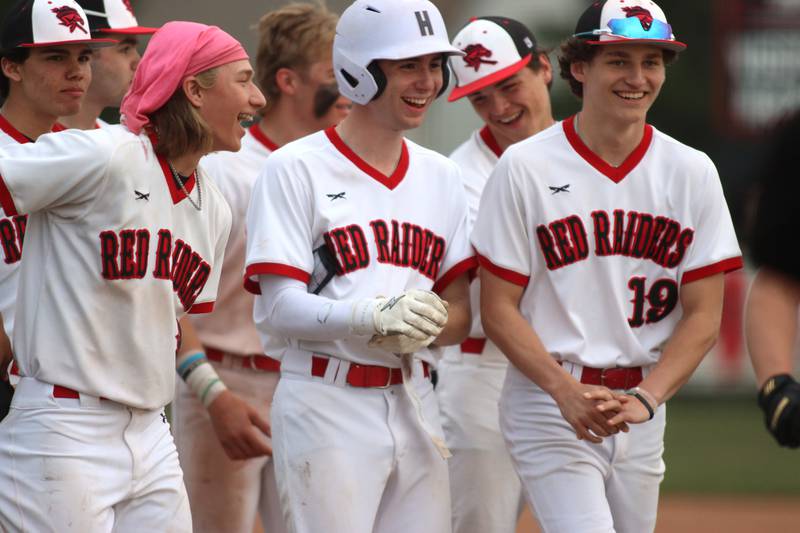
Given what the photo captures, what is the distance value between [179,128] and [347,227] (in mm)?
647

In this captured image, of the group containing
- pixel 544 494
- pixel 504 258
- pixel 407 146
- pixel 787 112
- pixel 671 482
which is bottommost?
pixel 671 482

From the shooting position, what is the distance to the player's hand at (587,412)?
4582 mm

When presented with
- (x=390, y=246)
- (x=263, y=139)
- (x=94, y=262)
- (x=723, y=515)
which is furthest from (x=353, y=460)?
(x=723, y=515)

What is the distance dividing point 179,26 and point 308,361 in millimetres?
1175

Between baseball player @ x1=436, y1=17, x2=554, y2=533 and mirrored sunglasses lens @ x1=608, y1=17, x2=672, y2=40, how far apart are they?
996 mm

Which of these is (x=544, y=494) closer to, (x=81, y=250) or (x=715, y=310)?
(x=715, y=310)

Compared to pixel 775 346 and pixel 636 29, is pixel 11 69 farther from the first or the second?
pixel 775 346

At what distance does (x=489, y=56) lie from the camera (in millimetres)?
5840

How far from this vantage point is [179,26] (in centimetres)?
455

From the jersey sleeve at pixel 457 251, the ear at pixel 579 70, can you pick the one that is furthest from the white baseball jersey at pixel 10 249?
the ear at pixel 579 70

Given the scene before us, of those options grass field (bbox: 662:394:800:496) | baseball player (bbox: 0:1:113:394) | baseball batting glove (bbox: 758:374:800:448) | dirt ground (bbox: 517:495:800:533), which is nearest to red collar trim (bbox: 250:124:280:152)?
baseball player (bbox: 0:1:113:394)

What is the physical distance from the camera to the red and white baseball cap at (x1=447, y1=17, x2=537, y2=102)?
583 cm

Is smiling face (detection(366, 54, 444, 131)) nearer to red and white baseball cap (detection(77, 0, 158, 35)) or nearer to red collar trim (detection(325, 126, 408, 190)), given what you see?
red collar trim (detection(325, 126, 408, 190))

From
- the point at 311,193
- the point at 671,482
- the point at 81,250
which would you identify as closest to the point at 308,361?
the point at 311,193
